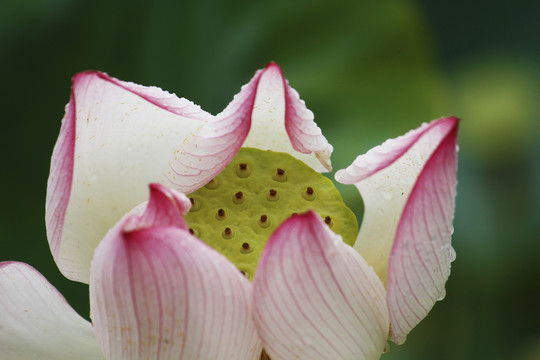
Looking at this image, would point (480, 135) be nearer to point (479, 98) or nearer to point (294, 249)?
point (479, 98)

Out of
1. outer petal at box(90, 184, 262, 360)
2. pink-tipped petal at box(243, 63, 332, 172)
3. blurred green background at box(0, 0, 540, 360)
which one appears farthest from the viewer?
blurred green background at box(0, 0, 540, 360)

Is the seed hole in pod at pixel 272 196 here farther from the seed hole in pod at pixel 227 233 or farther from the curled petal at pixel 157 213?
the curled petal at pixel 157 213

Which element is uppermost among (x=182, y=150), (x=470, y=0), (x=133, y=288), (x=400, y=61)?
(x=470, y=0)

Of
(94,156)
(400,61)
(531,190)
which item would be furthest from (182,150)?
(531,190)

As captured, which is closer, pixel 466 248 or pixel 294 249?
pixel 294 249

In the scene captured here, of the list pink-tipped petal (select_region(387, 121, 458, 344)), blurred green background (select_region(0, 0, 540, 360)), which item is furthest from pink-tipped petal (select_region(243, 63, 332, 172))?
blurred green background (select_region(0, 0, 540, 360))

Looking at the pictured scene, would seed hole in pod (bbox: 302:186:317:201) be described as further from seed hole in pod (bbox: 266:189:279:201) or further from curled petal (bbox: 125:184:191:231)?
curled petal (bbox: 125:184:191:231)

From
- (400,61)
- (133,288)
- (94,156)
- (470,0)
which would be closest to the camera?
(133,288)

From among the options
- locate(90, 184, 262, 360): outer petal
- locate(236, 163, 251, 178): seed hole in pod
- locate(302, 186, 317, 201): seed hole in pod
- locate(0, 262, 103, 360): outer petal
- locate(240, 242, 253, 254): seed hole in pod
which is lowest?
locate(0, 262, 103, 360): outer petal
